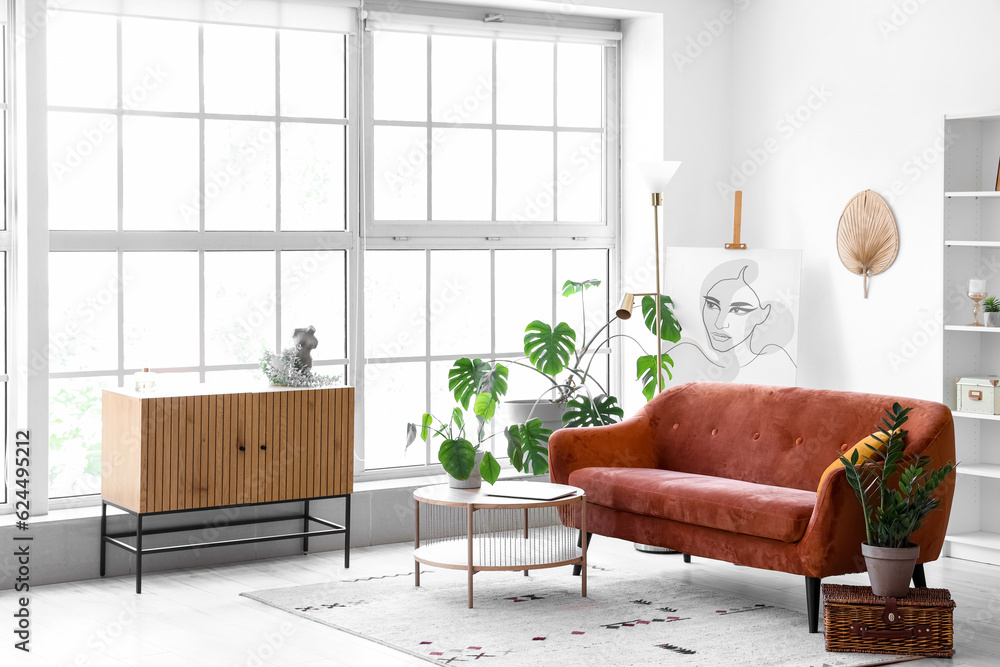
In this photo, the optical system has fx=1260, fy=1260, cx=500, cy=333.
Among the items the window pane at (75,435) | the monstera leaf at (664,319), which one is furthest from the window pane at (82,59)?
the monstera leaf at (664,319)

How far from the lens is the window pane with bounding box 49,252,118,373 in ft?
18.0

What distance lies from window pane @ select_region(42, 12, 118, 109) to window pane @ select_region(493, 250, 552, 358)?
2.17 metres

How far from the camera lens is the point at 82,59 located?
18.1ft

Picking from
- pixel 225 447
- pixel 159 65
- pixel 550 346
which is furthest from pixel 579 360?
pixel 159 65

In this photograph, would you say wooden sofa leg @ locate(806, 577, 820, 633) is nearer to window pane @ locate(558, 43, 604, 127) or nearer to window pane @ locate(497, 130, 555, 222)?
window pane @ locate(497, 130, 555, 222)

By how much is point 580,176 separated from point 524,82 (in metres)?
0.62

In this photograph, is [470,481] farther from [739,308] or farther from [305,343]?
[739,308]

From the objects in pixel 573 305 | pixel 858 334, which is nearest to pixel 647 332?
pixel 573 305

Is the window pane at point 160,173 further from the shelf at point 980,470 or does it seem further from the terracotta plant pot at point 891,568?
the shelf at point 980,470

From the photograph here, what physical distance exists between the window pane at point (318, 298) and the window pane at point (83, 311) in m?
0.78

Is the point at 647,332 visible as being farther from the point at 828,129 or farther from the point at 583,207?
the point at 828,129

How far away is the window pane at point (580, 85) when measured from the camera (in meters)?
6.88

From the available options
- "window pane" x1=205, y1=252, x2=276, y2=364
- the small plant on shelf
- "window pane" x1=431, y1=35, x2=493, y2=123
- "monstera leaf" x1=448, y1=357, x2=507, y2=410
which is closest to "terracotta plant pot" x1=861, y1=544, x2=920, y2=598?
"monstera leaf" x1=448, y1=357, x2=507, y2=410

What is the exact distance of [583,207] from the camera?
23.0 ft
